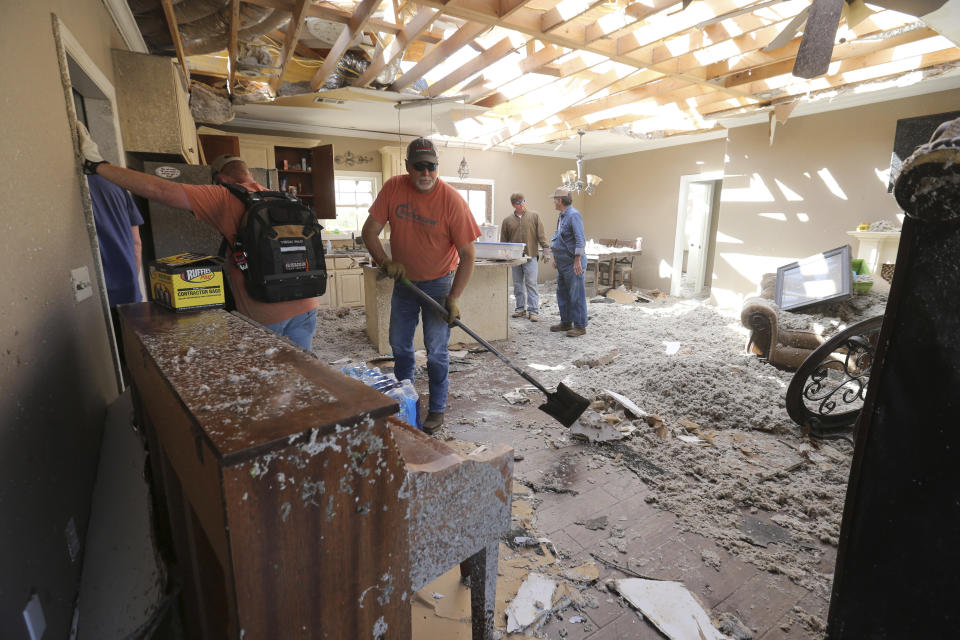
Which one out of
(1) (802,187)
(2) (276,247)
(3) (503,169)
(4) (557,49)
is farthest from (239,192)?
(3) (503,169)

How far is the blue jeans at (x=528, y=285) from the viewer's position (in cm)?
592

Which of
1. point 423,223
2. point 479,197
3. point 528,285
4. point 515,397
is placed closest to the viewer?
point 423,223

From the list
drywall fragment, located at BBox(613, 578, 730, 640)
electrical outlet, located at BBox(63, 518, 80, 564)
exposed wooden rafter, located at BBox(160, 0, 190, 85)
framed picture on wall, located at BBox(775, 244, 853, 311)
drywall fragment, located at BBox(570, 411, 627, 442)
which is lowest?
drywall fragment, located at BBox(613, 578, 730, 640)

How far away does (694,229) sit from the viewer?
8070mm

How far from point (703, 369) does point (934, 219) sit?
277 centimetres

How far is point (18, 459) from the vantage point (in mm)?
925

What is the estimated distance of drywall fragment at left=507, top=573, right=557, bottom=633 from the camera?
1.38 metres

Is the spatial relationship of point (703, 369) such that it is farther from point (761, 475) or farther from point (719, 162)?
point (719, 162)

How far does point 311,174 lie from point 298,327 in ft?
16.5

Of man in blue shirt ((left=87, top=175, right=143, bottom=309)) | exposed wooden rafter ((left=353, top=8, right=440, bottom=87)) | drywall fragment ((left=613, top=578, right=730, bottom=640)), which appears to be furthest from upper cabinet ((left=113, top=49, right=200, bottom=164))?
drywall fragment ((left=613, top=578, right=730, bottom=640))

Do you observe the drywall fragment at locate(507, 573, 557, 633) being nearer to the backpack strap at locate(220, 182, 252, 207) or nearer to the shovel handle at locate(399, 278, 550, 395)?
the shovel handle at locate(399, 278, 550, 395)

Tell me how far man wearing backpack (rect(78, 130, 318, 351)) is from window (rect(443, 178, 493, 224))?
6.36 meters

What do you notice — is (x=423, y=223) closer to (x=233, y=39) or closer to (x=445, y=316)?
(x=445, y=316)

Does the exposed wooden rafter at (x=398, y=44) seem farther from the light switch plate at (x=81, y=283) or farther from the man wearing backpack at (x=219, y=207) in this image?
the light switch plate at (x=81, y=283)
